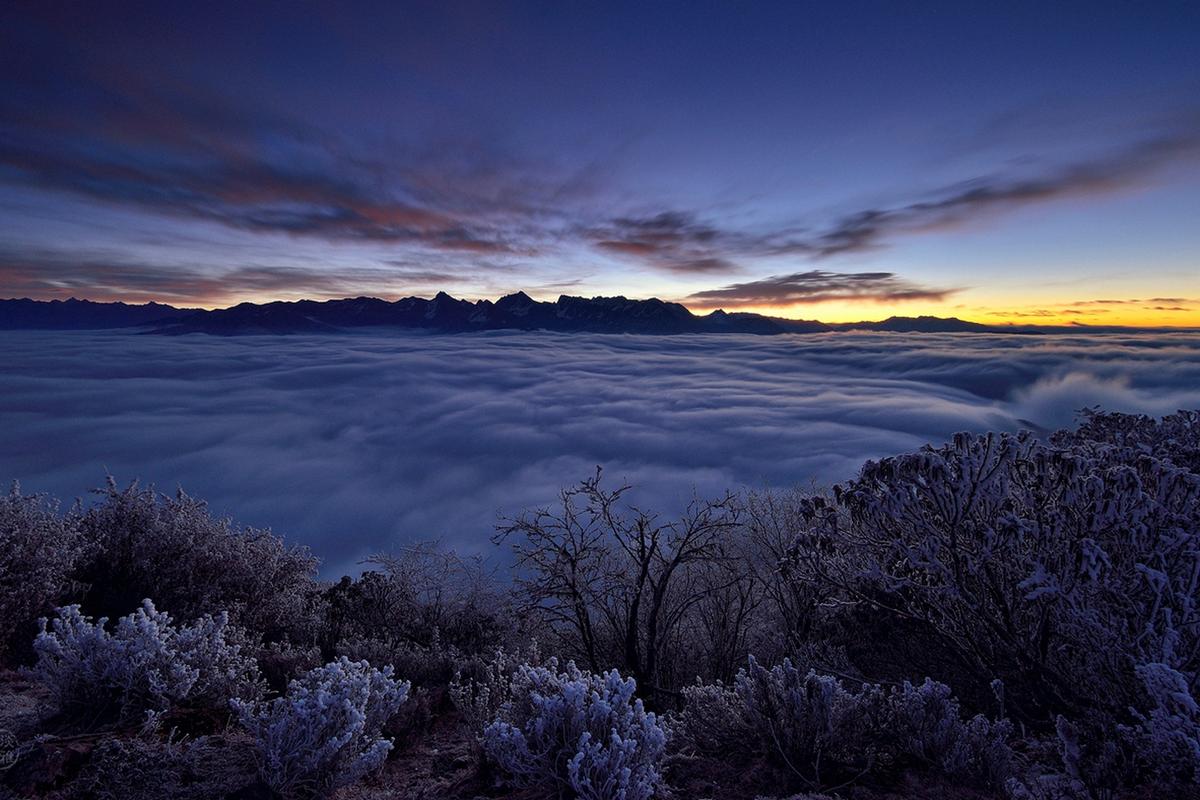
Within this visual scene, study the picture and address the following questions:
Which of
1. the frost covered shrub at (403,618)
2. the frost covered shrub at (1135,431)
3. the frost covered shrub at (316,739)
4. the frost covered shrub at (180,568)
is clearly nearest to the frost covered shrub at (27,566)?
the frost covered shrub at (180,568)

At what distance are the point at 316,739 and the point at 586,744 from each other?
1.55 m

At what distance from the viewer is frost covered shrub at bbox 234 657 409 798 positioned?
2979mm

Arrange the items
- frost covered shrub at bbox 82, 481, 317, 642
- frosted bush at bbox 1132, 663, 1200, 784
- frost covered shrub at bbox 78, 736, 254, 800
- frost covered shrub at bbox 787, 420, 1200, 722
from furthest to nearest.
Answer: frost covered shrub at bbox 82, 481, 317, 642
frost covered shrub at bbox 787, 420, 1200, 722
frost covered shrub at bbox 78, 736, 254, 800
frosted bush at bbox 1132, 663, 1200, 784

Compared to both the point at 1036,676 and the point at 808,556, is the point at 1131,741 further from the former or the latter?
the point at 808,556

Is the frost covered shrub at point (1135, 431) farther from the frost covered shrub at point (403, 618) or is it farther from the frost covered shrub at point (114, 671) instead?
the frost covered shrub at point (114, 671)

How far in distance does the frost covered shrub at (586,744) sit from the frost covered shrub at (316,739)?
0.75 meters

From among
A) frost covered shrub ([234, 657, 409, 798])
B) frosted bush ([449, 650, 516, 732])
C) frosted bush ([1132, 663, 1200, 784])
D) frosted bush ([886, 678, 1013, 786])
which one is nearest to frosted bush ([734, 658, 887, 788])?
frosted bush ([886, 678, 1013, 786])

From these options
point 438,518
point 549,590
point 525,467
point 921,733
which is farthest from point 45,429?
point 921,733

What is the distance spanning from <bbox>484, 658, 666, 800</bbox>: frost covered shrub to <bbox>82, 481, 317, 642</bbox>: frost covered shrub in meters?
5.15

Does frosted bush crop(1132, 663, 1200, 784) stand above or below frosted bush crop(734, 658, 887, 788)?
above

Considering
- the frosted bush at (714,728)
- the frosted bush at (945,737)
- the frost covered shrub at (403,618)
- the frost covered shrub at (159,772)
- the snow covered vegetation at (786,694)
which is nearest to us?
the frost covered shrub at (159,772)

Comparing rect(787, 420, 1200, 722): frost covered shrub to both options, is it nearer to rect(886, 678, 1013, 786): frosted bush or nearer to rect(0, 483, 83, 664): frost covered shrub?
rect(886, 678, 1013, 786): frosted bush

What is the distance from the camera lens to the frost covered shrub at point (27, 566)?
5336 mm

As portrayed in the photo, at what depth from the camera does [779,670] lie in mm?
4152
